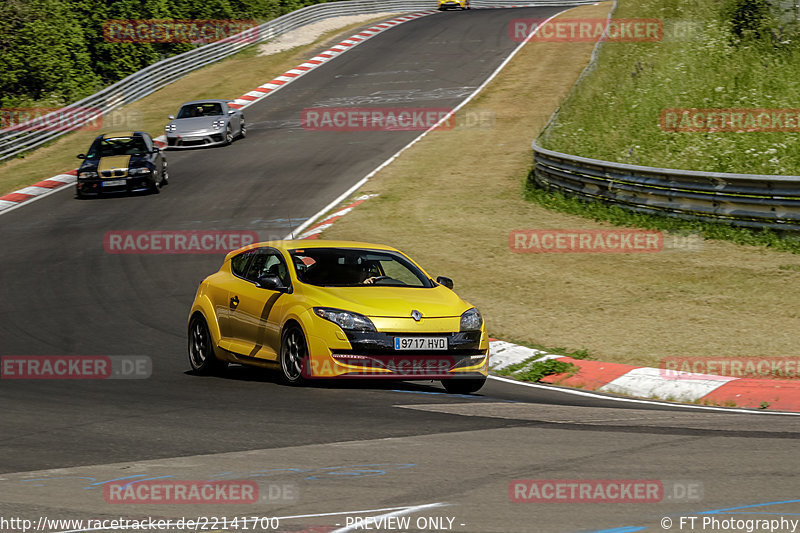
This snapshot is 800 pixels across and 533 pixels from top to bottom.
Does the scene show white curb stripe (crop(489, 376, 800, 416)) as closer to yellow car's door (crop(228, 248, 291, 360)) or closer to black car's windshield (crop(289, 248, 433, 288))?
black car's windshield (crop(289, 248, 433, 288))

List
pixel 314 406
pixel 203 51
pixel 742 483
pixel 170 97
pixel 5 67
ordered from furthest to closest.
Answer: pixel 5 67, pixel 203 51, pixel 170 97, pixel 314 406, pixel 742 483

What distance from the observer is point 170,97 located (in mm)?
42656

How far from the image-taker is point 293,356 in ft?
35.5

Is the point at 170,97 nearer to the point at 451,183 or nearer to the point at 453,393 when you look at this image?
the point at 451,183

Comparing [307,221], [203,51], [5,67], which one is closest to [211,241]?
[307,221]

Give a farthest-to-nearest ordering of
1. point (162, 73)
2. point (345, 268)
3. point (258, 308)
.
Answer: point (162, 73)
point (345, 268)
point (258, 308)

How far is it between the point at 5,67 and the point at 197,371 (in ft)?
142

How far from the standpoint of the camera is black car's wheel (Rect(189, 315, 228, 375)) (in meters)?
12.1
